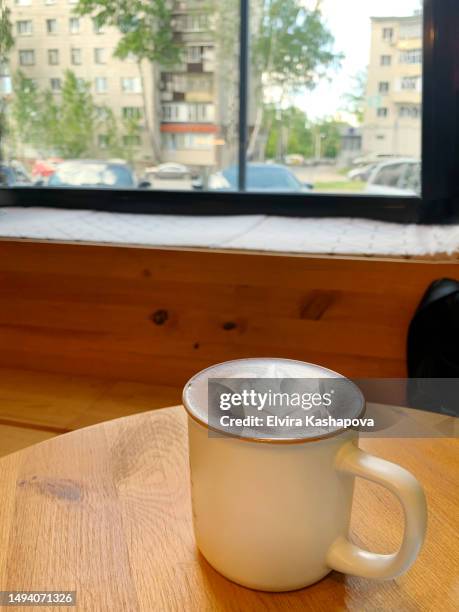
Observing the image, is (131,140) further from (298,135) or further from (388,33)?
(388,33)

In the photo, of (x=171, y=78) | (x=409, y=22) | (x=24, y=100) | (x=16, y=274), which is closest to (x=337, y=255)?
(x=16, y=274)

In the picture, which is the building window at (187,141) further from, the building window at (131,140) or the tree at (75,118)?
the tree at (75,118)

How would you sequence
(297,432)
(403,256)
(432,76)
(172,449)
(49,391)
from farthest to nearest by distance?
(432,76)
(49,391)
(403,256)
(172,449)
(297,432)

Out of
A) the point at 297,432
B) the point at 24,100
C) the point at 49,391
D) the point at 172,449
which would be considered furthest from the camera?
the point at 24,100

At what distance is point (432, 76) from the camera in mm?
1834

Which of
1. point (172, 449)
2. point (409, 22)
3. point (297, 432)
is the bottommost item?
point (172, 449)

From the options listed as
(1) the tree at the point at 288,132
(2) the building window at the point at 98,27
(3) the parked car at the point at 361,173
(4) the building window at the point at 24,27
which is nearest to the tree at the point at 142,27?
(2) the building window at the point at 98,27

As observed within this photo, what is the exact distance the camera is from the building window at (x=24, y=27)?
225cm

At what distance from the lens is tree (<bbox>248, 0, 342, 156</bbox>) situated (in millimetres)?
1972

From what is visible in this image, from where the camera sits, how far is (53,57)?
2264mm

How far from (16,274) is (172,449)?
1.13m

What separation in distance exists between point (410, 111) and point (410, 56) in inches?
7.0

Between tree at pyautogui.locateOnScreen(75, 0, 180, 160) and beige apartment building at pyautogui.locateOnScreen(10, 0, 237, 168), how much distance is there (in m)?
0.02

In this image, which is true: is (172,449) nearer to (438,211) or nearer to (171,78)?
(438,211)
